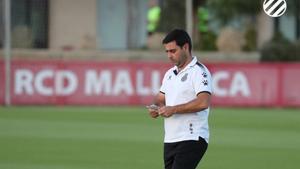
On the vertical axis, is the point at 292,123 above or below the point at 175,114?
below

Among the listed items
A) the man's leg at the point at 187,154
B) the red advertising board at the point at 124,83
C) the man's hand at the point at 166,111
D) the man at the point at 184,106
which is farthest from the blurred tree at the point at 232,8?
the man's hand at the point at 166,111

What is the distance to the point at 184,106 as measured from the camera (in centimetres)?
979

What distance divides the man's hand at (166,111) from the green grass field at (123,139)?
18.8ft

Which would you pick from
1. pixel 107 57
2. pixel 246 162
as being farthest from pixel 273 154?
pixel 107 57

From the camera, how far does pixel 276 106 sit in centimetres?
3056

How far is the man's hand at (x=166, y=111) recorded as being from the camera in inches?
382

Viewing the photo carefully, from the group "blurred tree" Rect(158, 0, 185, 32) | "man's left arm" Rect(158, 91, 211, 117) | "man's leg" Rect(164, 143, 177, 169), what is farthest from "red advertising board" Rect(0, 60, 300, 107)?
"man's left arm" Rect(158, 91, 211, 117)

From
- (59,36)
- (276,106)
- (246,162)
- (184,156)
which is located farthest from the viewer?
(59,36)

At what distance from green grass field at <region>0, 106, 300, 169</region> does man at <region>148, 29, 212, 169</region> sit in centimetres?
548

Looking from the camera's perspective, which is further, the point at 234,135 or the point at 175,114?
the point at 234,135

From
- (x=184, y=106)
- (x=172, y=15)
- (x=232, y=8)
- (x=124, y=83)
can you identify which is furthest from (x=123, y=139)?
(x=172, y=15)

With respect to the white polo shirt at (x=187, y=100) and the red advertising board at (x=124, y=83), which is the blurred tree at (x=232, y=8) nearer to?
the red advertising board at (x=124, y=83)

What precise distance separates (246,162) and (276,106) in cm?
1449

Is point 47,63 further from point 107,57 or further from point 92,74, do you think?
point 107,57
